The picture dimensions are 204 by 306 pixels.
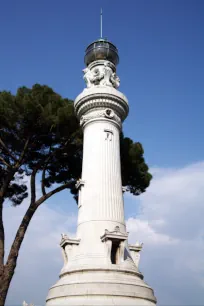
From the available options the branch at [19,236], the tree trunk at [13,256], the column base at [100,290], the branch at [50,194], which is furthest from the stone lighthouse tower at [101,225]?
the branch at [50,194]

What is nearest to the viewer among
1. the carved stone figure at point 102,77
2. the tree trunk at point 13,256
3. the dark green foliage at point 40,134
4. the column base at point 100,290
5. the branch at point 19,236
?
the column base at point 100,290

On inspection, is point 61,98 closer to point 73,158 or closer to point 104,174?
point 73,158

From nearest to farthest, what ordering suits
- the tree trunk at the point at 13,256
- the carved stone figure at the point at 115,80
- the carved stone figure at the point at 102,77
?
the carved stone figure at the point at 102,77 → the carved stone figure at the point at 115,80 → the tree trunk at the point at 13,256

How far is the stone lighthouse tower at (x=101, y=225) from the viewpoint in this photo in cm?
973

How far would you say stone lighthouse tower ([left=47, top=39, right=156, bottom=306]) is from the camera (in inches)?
383

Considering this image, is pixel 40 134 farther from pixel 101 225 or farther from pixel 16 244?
pixel 101 225

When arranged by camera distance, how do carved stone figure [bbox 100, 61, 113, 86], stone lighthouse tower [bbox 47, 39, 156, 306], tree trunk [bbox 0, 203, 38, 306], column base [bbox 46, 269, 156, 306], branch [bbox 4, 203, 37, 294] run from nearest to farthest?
column base [bbox 46, 269, 156, 306] < stone lighthouse tower [bbox 47, 39, 156, 306] < carved stone figure [bbox 100, 61, 113, 86] < tree trunk [bbox 0, 203, 38, 306] < branch [bbox 4, 203, 37, 294]

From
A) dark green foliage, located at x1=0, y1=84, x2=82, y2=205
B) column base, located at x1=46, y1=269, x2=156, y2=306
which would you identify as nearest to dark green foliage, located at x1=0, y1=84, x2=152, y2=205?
dark green foliage, located at x1=0, y1=84, x2=82, y2=205

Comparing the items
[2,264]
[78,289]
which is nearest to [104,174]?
[78,289]

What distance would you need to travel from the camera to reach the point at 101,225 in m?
11.1

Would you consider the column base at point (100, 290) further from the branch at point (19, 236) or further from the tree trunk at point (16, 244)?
the branch at point (19, 236)

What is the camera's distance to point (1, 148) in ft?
61.8

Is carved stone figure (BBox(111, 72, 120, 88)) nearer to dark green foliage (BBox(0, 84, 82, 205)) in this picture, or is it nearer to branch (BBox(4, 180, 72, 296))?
dark green foliage (BBox(0, 84, 82, 205))

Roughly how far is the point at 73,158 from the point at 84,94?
6.85 m
